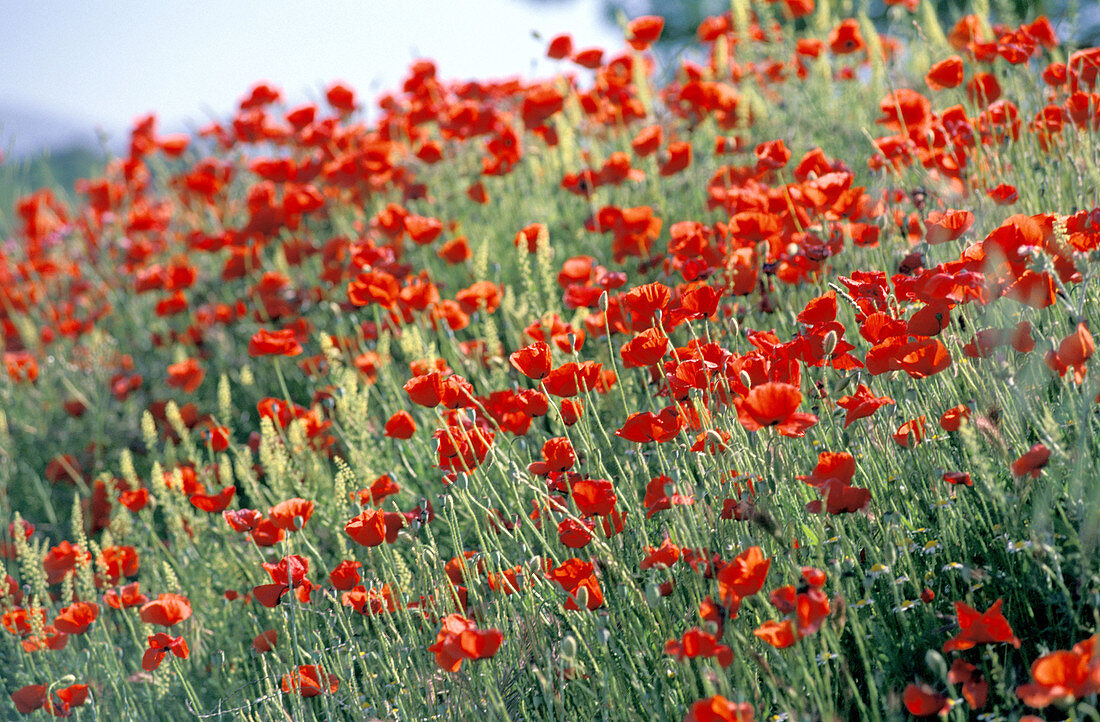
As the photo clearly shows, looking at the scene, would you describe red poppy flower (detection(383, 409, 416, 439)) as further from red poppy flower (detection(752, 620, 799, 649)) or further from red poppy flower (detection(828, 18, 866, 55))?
red poppy flower (detection(828, 18, 866, 55))

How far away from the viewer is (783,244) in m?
2.64

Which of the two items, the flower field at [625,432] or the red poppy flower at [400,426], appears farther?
the red poppy flower at [400,426]

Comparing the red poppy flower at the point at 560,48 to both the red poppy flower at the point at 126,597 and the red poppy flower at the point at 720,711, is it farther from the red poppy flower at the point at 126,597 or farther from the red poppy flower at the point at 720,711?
the red poppy flower at the point at 720,711

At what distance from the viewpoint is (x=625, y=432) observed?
1828 millimetres

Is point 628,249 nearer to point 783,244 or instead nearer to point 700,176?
point 783,244

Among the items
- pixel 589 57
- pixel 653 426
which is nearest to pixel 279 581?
pixel 653 426

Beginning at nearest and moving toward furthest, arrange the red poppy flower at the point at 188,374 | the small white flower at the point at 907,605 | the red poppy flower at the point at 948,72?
the small white flower at the point at 907,605, the red poppy flower at the point at 948,72, the red poppy flower at the point at 188,374

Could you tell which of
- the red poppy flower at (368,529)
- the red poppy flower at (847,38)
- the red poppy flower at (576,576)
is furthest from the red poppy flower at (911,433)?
the red poppy flower at (847,38)

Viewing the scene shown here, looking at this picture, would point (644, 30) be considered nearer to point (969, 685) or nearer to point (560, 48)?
point (560, 48)

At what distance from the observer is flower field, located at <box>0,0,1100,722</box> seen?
5.43ft

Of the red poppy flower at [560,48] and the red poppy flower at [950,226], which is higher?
the red poppy flower at [560,48]

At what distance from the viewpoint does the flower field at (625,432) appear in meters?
1.66

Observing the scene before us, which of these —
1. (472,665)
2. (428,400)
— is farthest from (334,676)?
(428,400)

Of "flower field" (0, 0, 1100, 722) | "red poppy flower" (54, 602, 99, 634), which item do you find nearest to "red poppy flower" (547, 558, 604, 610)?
"flower field" (0, 0, 1100, 722)
